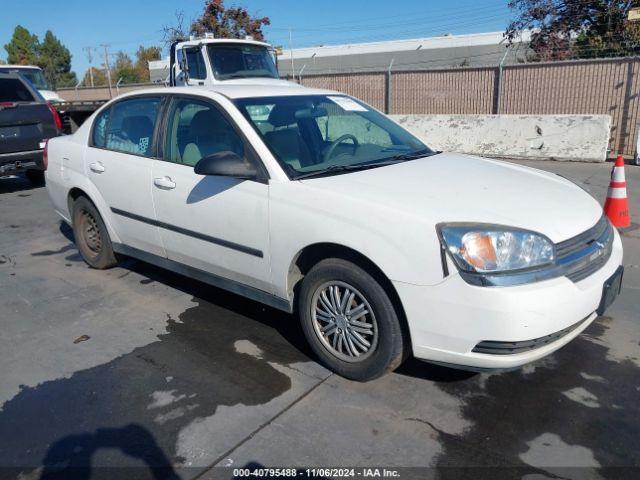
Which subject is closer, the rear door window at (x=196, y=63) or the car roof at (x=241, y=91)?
the car roof at (x=241, y=91)

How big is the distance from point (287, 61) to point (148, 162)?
34.9 m

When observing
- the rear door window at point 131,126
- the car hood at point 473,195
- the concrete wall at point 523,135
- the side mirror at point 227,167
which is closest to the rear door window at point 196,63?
the concrete wall at point 523,135

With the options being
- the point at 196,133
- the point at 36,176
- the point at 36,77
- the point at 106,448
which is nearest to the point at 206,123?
the point at 196,133

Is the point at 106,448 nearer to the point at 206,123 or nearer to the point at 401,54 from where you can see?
the point at 206,123

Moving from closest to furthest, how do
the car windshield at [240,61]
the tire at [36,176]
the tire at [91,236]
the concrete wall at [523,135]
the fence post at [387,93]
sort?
the tire at [91,236]
the tire at [36,176]
the concrete wall at [523,135]
the car windshield at [240,61]
the fence post at [387,93]

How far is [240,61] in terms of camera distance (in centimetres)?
1134

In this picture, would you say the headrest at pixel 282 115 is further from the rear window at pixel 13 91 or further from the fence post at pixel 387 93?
the fence post at pixel 387 93

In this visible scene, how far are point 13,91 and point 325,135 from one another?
305 inches

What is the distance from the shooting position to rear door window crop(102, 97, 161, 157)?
4.33m

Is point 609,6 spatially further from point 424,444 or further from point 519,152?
point 424,444

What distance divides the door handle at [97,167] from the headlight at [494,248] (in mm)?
3212

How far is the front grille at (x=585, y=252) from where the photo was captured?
2.81 m

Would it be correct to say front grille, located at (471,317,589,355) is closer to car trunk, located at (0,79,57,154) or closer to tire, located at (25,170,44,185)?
car trunk, located at (0,79,57,154)

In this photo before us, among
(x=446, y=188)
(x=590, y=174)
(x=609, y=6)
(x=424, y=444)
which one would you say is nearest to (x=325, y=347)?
(x=424, y=444)
